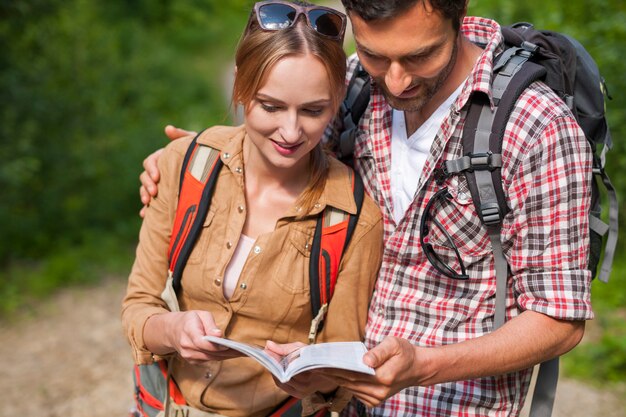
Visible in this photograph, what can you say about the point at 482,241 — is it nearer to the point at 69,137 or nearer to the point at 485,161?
the point at 485,161

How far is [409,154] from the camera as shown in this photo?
2783 mm

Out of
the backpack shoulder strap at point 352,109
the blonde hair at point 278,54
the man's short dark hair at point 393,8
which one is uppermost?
the man's short dark hair at point 393,8

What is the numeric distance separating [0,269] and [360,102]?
18.4 ft

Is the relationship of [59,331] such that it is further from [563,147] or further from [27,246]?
[563,147]

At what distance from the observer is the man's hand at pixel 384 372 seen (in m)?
2.25

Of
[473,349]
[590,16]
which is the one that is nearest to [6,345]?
[473,349]

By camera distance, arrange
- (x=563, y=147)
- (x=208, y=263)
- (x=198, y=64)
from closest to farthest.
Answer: (x=563, y=147), (x=208, y=263), (x=198, y=64)

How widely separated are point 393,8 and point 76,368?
4.59m

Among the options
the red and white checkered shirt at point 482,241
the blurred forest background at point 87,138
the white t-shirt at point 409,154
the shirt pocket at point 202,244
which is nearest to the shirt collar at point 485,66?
the red and white checkered shirt at point 482,241

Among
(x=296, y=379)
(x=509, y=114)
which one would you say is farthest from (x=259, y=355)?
(x=509, y=114)

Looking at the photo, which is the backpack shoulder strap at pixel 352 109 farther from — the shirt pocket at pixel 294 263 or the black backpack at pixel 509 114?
the shirt pocket at pixel 294 263

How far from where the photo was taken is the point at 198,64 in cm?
1423

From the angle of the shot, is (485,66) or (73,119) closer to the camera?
(485,66)

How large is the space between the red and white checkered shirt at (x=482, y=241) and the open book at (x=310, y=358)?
1.42 ft
